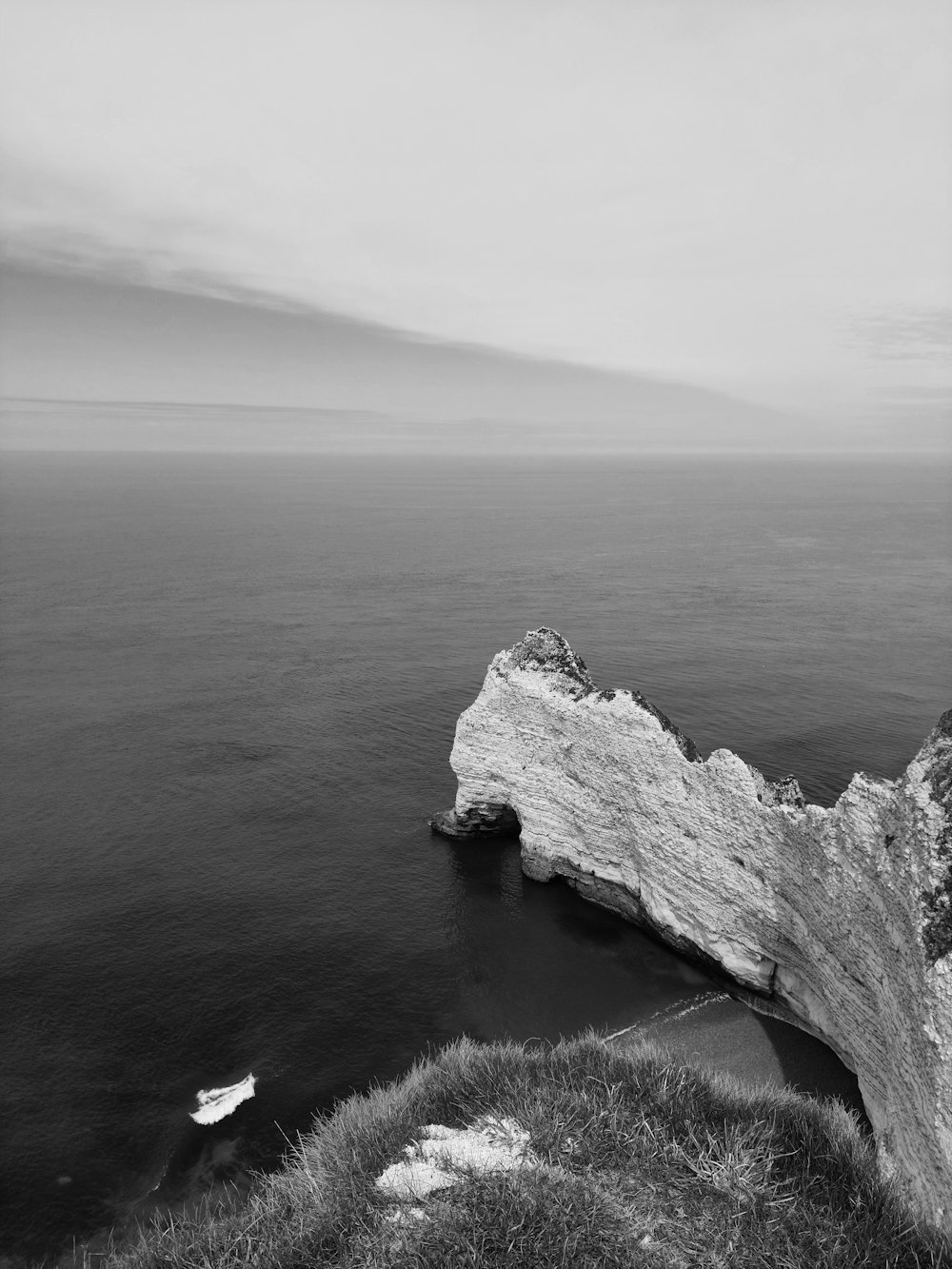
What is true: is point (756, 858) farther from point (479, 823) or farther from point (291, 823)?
point (291, 823)

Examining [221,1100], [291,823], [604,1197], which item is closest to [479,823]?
[291,823]

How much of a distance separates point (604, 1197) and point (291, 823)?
1272 inches

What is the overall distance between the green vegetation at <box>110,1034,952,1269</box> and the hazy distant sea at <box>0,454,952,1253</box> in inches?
263

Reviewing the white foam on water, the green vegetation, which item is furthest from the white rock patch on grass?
the white foam on water

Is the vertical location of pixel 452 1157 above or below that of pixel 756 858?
below

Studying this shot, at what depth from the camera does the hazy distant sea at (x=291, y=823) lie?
90.6 ft

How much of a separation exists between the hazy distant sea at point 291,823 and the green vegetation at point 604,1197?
6.68 m

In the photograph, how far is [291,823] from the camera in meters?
45.8

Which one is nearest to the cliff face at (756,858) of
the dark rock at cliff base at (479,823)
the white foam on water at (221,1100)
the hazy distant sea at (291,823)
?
the dark rock at cliff base at (479,823)

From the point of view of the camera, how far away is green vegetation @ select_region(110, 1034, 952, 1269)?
15.7m

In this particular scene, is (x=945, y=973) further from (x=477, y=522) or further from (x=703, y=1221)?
(x=477, y=522)

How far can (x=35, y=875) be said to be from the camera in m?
39.9

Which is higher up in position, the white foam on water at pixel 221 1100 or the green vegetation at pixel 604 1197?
the green vegetation at pixel 604 1197

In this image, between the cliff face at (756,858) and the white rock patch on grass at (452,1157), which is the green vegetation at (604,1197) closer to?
the white rock patch on grass at (452,1157)
